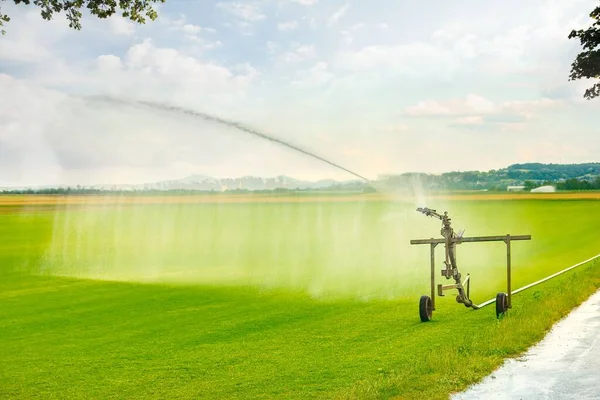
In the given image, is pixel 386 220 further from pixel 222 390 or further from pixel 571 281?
pixel 222 390

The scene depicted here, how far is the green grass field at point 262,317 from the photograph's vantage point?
11.4 metres

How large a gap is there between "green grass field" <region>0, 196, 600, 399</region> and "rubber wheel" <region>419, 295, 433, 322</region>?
428 mm

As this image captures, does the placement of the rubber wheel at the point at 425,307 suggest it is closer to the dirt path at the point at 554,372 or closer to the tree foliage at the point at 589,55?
the dirt path at the point at 554,372

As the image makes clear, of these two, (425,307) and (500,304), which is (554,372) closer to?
(500,304)

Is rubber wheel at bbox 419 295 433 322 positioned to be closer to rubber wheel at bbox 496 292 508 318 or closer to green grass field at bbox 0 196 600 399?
green grass field at bbox 0 196 600 399

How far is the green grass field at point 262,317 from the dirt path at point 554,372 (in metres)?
0.35

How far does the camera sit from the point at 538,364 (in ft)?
34.3

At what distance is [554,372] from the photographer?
992 cm

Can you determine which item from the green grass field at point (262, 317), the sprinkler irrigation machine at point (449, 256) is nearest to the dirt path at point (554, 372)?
the green grass field at point (262, 317)

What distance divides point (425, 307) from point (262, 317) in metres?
4.86

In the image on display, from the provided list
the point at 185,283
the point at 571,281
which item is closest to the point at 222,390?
the point at 571,281

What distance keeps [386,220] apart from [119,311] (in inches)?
1878

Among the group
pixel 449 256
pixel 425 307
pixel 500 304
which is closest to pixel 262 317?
pixel 425 307

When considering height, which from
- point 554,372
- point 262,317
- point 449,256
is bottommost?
Answer: point 262,317
